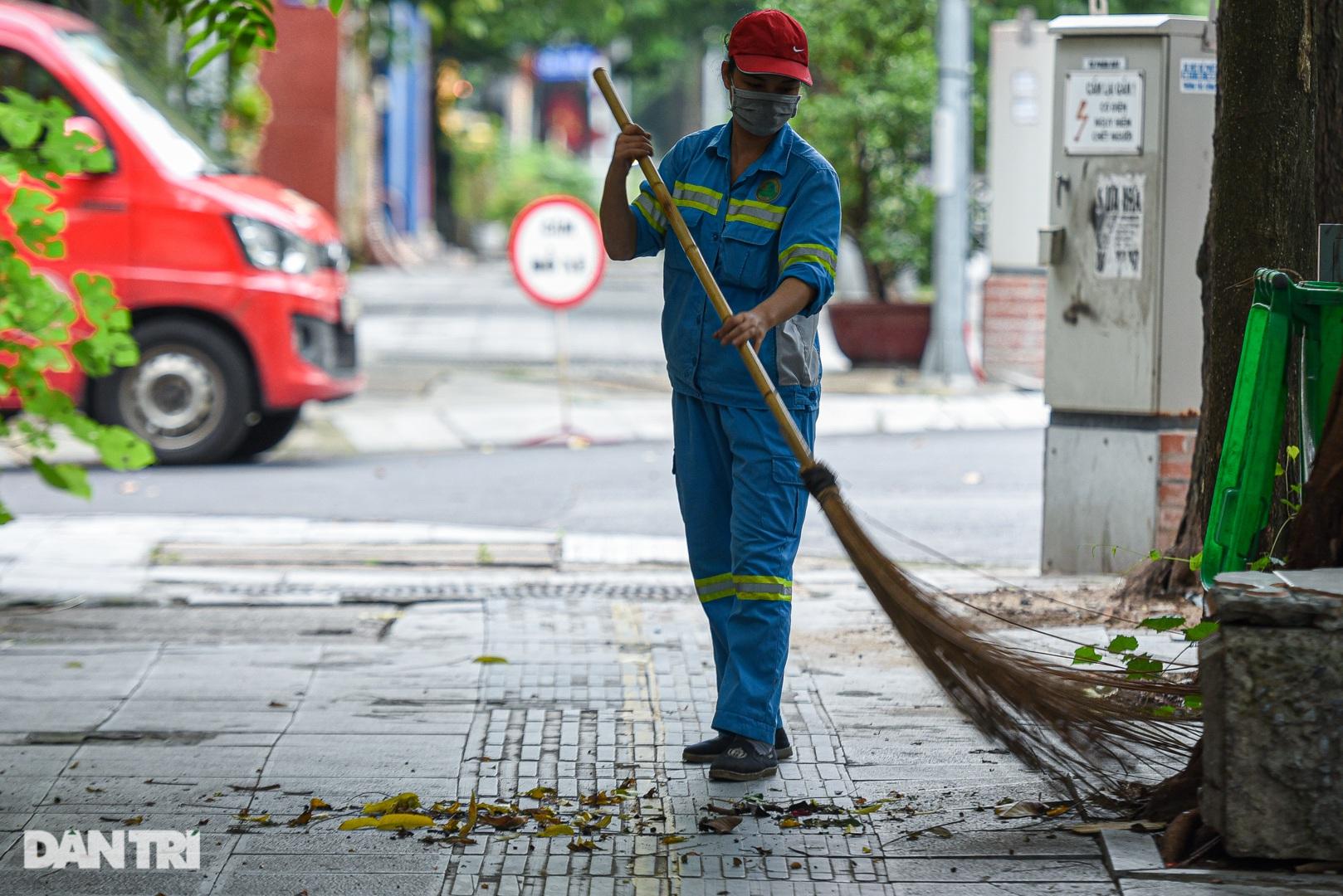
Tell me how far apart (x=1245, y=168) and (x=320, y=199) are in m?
23.1

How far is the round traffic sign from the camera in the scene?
12.5m

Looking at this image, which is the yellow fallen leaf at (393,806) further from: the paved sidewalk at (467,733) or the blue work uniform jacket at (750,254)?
the blue work uniform jacket at (750,254)

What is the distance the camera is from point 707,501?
194 inches

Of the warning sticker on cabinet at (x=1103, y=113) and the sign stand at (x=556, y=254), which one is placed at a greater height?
the warning sticker on cabinet at (x=1103, y=113)

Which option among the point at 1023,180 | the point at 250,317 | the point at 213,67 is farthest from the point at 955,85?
the point at 213,67

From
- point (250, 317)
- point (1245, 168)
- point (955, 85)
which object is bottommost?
point (250, 317)

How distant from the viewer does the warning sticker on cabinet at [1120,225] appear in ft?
24.1

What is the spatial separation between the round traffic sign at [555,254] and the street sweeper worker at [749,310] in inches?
301

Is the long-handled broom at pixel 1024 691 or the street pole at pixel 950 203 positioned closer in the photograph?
the long-handled broom at pixel 1024 691

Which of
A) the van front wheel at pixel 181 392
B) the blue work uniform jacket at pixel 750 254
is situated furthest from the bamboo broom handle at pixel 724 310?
the van front wheel at pixel 181 392

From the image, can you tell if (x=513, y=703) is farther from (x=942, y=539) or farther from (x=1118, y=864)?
(x=942, y=539)

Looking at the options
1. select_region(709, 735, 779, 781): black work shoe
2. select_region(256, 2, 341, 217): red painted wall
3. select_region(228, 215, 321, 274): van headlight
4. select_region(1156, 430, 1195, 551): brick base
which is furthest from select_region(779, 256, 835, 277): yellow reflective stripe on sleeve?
select_region(256, 2, 341, 217): red painted wall

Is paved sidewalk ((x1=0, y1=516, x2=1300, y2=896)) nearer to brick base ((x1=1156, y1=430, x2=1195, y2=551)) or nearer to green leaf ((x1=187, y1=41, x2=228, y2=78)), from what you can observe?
brick base ((x1=1156, y1=430, x2=1195, y2=551))

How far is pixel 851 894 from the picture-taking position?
12.9 feet
